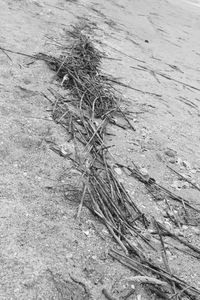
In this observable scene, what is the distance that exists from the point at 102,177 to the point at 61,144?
47cm

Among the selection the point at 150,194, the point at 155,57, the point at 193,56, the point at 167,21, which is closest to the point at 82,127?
the point at 150,194

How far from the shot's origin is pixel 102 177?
279 cm

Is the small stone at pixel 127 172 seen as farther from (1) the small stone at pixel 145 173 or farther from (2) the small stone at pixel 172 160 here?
(2) the small stone at pixel 172 160

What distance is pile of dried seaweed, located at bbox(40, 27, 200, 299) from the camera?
2.12m

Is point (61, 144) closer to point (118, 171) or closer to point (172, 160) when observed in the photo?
point (118, 171)

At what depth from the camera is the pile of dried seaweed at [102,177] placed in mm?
2123

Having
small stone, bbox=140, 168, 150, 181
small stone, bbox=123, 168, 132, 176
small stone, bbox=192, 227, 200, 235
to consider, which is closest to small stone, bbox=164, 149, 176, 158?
small stone, bbox=140, 168, 150, 181

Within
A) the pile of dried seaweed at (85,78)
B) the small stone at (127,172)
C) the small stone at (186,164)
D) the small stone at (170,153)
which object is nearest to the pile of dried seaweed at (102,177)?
the pile of dried seaweed at (85,78)

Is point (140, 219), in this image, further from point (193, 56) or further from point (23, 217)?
point (193, 56)

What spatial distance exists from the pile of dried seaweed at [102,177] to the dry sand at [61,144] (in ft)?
0.31

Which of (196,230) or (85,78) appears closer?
(196,230)

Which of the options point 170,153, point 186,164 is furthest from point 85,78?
point 186,164

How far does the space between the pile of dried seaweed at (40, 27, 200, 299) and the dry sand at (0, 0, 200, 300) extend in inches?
3.7

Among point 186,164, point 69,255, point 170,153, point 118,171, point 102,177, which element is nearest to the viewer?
point 69,255
